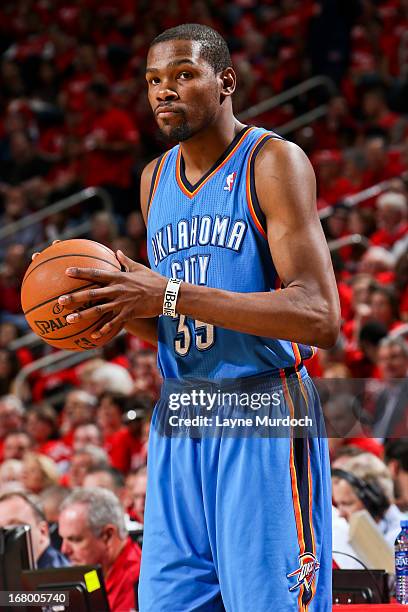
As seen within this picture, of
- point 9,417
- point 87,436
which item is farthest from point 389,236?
point 9,417

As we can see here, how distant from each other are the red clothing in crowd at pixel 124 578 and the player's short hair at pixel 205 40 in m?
2.44

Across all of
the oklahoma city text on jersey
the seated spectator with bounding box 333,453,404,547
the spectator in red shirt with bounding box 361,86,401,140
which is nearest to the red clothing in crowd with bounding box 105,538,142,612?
the seated spectator with bounding box 333,453,404,547

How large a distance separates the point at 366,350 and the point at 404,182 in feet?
7.80

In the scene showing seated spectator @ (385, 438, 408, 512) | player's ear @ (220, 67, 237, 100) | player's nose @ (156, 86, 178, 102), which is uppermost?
player's ear @ (220, 67, 237, 100)

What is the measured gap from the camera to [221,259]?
8.28ft

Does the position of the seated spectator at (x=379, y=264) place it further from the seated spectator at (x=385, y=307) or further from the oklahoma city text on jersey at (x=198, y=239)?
the oklahoma city text on jersey at (x=198, y=239)

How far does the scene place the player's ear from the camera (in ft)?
8.63

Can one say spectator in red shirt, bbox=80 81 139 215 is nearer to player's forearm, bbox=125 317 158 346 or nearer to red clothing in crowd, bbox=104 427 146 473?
red clothing in crowd, bbox=104 427 146 473

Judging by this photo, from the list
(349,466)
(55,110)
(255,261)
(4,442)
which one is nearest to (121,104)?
(55,110)

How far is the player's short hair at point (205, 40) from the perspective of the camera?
258 centimetres

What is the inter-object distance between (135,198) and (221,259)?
8774 millimetres

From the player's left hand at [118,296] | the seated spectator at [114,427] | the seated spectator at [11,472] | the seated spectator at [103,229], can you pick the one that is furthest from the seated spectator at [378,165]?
the player's left hand at [118,296]

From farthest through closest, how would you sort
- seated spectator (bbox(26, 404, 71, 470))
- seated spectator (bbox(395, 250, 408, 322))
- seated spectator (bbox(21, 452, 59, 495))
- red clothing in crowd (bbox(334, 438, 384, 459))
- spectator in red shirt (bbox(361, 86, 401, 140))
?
spectator in red shirt (bbox(361, 86, 401, 140)), seated spectator (bbox(26, 404, 71, 470)), seated spectator (bbox(395, 250, 408, 322)), seated spectator (bbox(21, 452, 59, 495)), red clothing in crowd (bbox(334, 438, 384, 459))

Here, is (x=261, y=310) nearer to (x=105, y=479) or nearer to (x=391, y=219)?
(x=105, y=479)
